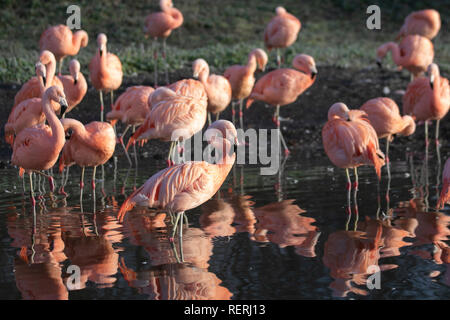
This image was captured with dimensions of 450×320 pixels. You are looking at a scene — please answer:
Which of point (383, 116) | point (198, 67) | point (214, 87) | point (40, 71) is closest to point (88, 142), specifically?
point (40, 71)

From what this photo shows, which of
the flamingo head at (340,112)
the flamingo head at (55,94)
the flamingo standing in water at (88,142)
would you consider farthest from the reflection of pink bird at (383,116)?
the flamingo head at (55,94)

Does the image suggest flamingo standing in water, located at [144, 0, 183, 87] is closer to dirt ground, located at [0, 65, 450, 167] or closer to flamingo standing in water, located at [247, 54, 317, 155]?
dirt ground, located at [0, 65, 450, 167]

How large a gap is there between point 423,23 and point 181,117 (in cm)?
769

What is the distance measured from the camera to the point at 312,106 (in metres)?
12.3

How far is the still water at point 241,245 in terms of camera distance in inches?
188

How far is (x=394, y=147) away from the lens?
10.7 meters

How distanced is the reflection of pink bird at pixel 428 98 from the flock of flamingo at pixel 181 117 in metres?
0.01

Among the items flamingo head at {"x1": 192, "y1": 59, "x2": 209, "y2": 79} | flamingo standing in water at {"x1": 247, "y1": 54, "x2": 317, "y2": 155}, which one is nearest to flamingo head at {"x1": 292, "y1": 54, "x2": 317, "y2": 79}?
flamingo standing in water at {"x1": 247, "y1": 54, "x2": 317, "y2": 155}

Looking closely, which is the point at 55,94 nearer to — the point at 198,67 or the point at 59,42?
the point at 198,67

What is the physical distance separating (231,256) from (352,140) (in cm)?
205

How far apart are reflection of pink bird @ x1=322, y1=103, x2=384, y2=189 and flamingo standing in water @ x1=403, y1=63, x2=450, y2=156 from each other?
247 centimetres

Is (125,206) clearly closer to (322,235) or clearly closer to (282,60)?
(322,235)

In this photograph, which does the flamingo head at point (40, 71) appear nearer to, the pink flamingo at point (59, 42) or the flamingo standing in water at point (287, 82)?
the pink flamingo at point (59, 42)
